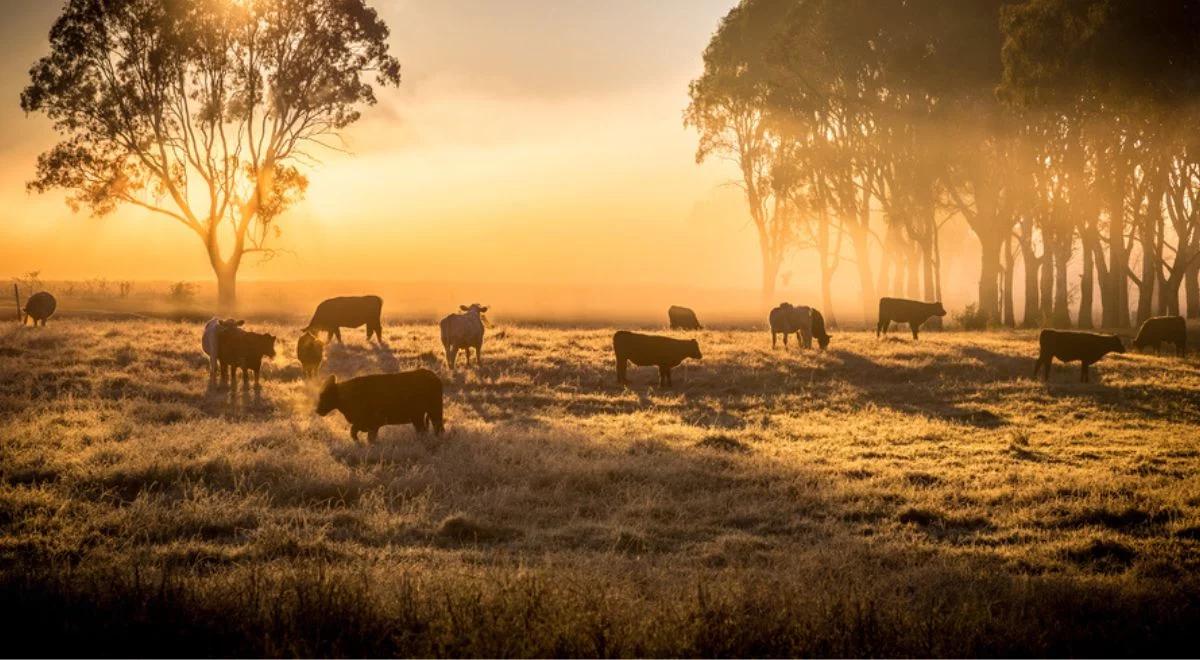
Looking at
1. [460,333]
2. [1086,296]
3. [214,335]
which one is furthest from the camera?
[1086,296]

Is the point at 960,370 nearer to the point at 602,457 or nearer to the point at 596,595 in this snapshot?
the point at 602,457

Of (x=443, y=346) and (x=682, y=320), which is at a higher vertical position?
(x=682, y=320)

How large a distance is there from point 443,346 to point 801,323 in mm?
12329

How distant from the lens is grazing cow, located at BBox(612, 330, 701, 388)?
23.6 meters

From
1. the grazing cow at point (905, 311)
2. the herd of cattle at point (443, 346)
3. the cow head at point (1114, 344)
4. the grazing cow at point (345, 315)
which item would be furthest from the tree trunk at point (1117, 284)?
the grazing cow at point (345, 315)

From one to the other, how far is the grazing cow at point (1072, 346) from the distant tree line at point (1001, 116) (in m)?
12.8

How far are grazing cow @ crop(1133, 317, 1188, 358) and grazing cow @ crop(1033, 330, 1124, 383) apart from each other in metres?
6.54

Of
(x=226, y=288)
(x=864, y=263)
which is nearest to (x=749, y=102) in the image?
(x=864, y=263)

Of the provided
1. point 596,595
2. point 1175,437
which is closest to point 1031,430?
point 1175,437

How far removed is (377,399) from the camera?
14.4 m

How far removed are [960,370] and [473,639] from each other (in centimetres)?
2247

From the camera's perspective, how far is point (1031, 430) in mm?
17406

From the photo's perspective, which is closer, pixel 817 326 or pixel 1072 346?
pixel 1072 346

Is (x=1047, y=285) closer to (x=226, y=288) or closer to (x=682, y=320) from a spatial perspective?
(x=682, y=320)
